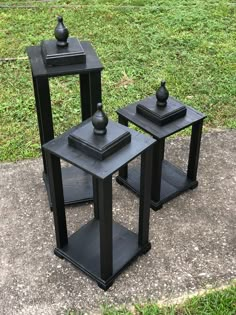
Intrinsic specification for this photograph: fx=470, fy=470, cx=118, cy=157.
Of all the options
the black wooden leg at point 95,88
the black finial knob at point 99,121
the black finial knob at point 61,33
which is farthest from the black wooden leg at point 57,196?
the black finial knob at point 61,33

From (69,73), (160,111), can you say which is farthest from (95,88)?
(160,111)

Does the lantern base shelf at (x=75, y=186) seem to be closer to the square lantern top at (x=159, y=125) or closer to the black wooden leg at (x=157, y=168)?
the black wooden leg at (x=157, y=168)

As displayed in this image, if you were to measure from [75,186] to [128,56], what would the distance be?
255 centimetres

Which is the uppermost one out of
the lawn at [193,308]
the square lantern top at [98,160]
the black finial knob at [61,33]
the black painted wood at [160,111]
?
the black finial knob at [61,33]

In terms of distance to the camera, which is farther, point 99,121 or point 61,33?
point 61,33

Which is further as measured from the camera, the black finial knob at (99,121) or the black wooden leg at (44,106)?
the black wooden leg at (44,106)

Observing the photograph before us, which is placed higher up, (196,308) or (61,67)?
(61,67)

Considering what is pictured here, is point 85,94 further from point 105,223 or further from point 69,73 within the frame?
point 105,223

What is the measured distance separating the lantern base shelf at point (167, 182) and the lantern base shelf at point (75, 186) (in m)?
0.26

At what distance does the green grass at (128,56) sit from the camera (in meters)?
4.62

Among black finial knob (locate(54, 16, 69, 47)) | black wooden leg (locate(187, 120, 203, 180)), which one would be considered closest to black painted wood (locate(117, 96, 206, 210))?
black wooden leg (locate(187, 120, 203, 180))

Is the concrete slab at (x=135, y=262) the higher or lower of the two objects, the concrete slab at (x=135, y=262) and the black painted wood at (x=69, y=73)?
the lower

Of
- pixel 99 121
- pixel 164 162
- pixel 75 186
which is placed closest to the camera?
pixel 99 121

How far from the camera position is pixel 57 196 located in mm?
2859
